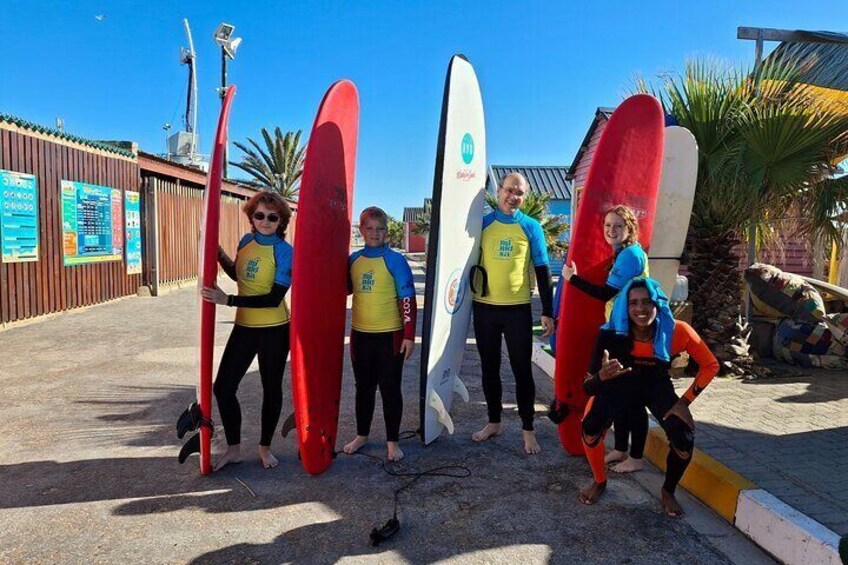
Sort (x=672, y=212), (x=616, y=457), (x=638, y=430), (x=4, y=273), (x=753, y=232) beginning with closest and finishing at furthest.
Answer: (x=638, y=430) → (x=616, y=457) → (x=672, y=212) → (x=753, y=232) → (x=4, y=273)

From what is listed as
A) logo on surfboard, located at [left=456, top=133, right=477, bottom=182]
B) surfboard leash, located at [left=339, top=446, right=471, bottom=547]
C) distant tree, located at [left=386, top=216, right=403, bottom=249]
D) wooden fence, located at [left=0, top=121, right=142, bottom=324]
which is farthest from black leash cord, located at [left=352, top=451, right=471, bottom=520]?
distant tree, located at [left=386, top=216, right=403, bottom=249]

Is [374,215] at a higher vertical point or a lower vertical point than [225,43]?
lower

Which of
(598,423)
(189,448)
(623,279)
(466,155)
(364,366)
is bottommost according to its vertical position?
(189,448)

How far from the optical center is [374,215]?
3338 millimetres

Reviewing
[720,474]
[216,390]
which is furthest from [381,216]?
[720,474]

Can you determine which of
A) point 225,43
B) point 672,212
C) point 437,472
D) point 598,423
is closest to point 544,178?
point 225,43

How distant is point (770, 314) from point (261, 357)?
5.64m

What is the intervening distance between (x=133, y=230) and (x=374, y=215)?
9849mm

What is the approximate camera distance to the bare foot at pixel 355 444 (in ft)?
11.8

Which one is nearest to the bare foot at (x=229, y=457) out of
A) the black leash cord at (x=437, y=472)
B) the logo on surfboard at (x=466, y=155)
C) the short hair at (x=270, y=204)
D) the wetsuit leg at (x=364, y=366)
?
the wetsuit leg at (x=364, y=366)

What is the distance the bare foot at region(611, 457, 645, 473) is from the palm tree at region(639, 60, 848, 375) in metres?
2.63

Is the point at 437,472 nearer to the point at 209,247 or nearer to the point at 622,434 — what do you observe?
the point at 622,434

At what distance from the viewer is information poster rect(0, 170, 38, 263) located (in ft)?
25.4

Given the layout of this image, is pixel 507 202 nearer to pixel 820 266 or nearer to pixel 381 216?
pixel 381 216
